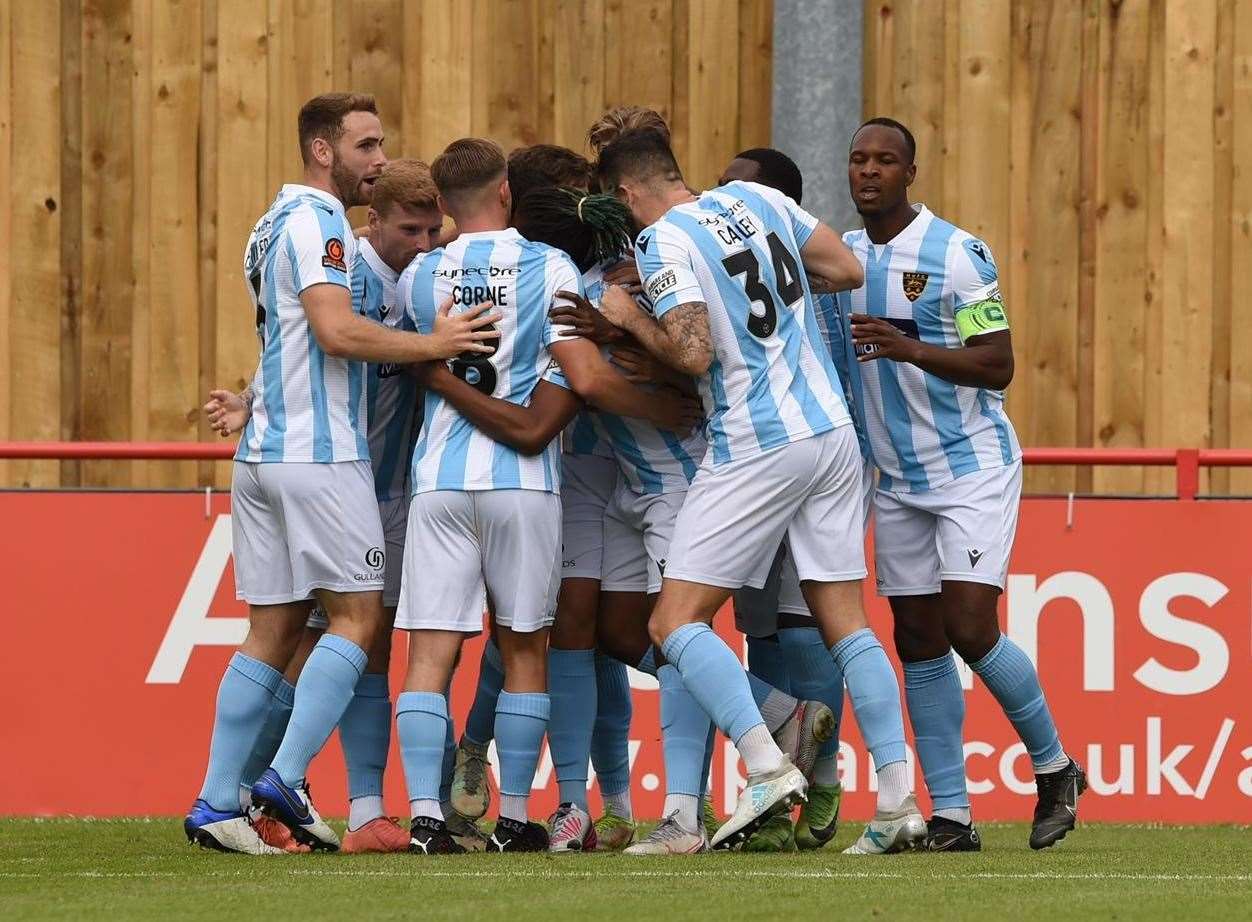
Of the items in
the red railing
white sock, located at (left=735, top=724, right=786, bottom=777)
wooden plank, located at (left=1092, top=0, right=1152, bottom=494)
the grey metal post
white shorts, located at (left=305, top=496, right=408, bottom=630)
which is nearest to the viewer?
white sock, located at (left=735, top=724, right=786, bottom=777)

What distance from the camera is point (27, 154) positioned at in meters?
9.94

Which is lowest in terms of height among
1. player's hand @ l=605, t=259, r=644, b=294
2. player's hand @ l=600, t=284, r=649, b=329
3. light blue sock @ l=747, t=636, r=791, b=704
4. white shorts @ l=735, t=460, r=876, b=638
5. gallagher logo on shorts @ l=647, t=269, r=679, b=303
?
light blue sock @ l=747, t=636, r=791, b=704

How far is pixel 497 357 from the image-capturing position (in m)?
6.02

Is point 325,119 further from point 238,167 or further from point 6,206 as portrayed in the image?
point 6,206

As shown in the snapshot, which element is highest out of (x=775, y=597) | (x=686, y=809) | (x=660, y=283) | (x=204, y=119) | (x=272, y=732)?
(x=204, y=119)

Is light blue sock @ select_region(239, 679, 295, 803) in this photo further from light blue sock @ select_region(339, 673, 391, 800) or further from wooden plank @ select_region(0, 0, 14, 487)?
A: wooden plank @ select_region(0, 0, 14, 487)

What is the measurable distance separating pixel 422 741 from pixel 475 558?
1.74 feet

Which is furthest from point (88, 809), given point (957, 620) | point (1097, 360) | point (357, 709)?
point (1097, 360)

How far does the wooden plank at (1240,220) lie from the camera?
962 cm

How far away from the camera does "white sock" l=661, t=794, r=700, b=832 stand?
5910mm

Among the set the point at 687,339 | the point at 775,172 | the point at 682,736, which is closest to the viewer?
the point at 687,339

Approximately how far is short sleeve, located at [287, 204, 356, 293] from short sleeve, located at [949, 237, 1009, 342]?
179 cm

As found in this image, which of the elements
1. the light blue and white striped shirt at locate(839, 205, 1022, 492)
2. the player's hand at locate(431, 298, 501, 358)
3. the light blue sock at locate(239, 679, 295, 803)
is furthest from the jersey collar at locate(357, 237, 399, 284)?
the light blue and white striped shirt at locate(839, 205, 1022, 492)

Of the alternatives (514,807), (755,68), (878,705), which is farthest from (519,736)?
(755,68)
